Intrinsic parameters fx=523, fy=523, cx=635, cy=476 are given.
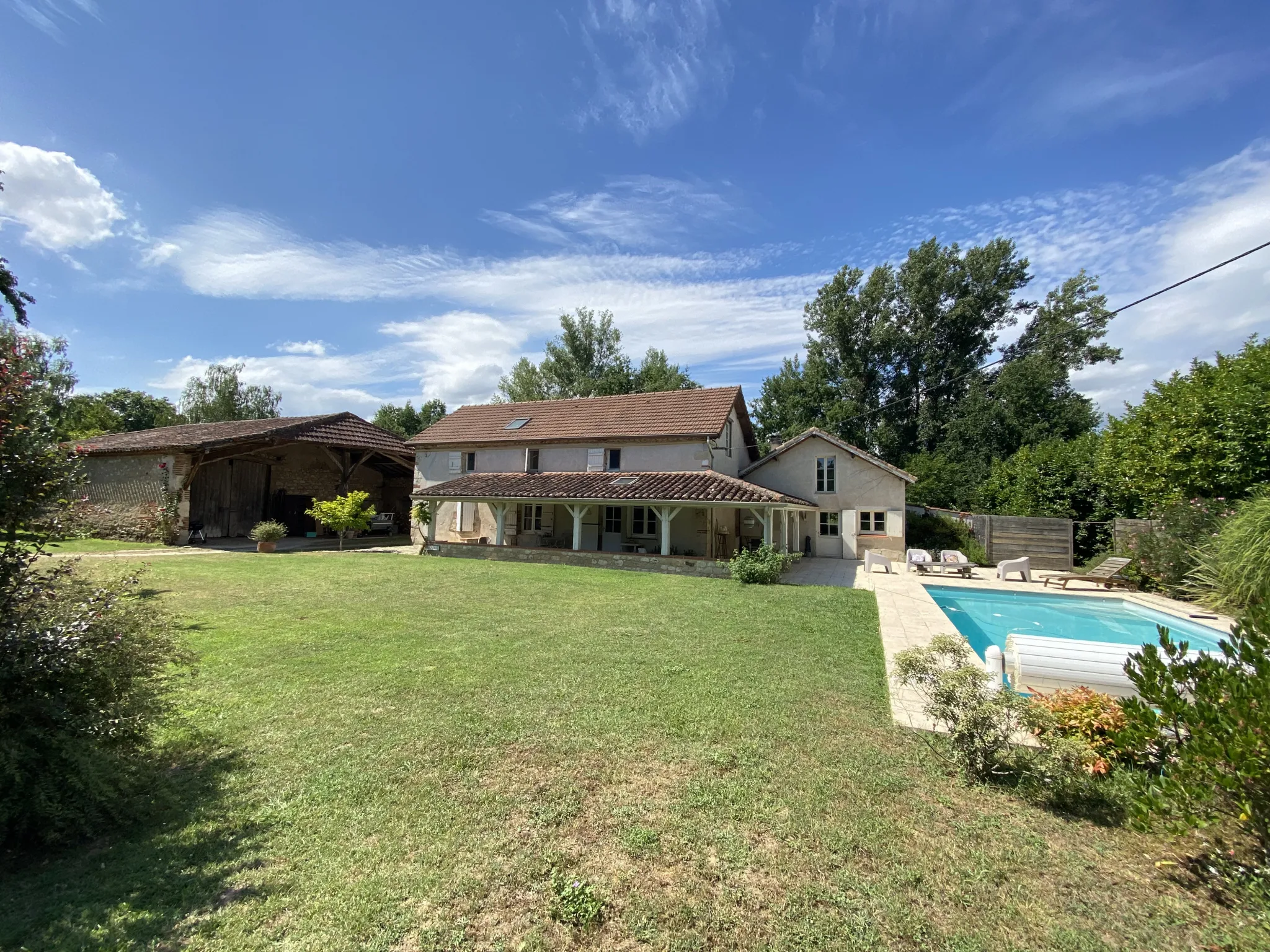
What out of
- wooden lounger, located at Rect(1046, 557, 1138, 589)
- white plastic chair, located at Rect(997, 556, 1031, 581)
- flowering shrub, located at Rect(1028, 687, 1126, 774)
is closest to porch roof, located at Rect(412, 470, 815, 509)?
white plastic chair, located at Rect(997, 556, 1031, 581)

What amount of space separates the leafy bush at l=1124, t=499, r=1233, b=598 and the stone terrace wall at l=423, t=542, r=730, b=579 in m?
10.5

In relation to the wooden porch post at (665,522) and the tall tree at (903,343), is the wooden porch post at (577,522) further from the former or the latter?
the tall tree at (903,343)

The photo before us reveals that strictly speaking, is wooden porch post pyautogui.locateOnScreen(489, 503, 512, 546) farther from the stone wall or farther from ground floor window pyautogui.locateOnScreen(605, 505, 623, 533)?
the stone wall

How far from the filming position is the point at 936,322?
36.1 meters

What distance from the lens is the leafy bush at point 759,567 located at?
1409cm

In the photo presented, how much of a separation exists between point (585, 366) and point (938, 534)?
2951 centimetres

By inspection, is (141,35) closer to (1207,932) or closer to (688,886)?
(688,886)

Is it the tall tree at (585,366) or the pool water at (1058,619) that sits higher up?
the tall tree at (585,366)

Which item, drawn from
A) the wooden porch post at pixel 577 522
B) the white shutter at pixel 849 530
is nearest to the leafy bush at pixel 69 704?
the wooden porch post at pixel 577 522

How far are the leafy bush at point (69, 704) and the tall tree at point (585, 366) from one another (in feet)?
128

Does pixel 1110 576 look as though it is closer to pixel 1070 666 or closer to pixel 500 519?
pixel 1070 666

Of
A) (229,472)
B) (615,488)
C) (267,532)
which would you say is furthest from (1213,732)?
(229,472)

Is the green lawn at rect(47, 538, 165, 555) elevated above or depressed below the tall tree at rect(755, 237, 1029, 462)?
below

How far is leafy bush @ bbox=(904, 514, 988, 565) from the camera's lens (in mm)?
21033
